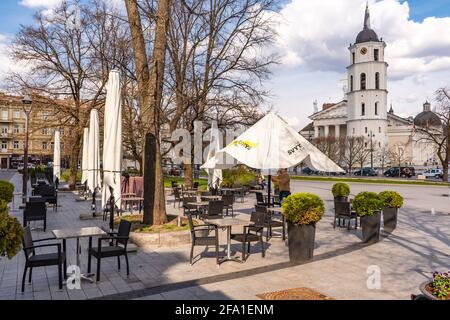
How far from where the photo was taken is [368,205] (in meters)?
10.0

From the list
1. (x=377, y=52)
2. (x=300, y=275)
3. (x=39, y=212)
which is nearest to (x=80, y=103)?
(x=39, y=212)

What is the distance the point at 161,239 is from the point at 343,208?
5.82 meters

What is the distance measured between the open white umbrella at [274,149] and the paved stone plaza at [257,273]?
6.61 ft

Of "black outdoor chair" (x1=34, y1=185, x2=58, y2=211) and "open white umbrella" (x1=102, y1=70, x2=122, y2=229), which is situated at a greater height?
"open white umbrella" (x1=102, y1=70, x2=122, y2=229)

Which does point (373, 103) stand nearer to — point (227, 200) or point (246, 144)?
point (227, 200)

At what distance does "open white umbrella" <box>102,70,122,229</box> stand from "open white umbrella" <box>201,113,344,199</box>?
2595mm

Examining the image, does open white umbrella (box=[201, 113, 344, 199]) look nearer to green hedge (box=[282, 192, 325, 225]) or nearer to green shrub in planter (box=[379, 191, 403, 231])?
green hedge (box=[282, 192, 325, 225])

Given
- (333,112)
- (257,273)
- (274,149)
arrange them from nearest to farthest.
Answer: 1. (257,273)
2. (274,149)
3. (333,112)

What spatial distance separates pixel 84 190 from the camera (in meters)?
22.1

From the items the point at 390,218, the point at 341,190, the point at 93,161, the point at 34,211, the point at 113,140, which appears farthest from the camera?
the point at 341,190

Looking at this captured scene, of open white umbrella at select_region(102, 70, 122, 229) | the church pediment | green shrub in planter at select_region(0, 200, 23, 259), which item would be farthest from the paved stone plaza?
the church pediment

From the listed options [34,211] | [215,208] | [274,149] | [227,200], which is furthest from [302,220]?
[34,211]

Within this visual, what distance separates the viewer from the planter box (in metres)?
9.51
